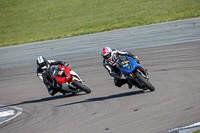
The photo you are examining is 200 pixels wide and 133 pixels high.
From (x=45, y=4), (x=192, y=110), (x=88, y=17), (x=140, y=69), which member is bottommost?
(x=192, y=110)

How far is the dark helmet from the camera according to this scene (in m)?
11.3

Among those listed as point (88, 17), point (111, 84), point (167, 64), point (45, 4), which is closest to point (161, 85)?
point (111, 84)

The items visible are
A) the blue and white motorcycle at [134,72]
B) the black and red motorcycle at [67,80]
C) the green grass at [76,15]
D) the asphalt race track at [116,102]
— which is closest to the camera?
the asphalt race track at [116,102]

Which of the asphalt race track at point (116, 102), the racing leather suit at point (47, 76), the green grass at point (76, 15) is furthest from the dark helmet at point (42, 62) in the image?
the green grass at point (76, 15)

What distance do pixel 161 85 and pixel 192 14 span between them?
15.4m

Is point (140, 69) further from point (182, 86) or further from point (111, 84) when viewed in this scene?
point (111, 84)

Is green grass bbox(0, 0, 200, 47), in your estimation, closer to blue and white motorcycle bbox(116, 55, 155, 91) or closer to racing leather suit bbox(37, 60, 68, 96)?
racing leather suit bbox(37, 60, 68, 96)

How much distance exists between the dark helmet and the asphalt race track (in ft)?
3.54

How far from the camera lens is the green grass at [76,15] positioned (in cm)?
2761

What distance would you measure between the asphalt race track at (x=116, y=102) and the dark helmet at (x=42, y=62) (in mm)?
1080

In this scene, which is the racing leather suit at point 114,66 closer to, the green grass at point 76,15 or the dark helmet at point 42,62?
the dark helmet at point 42,62

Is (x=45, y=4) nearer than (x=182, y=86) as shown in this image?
No

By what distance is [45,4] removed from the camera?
43.1m

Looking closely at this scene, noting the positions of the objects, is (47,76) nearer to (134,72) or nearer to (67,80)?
(67,80)
